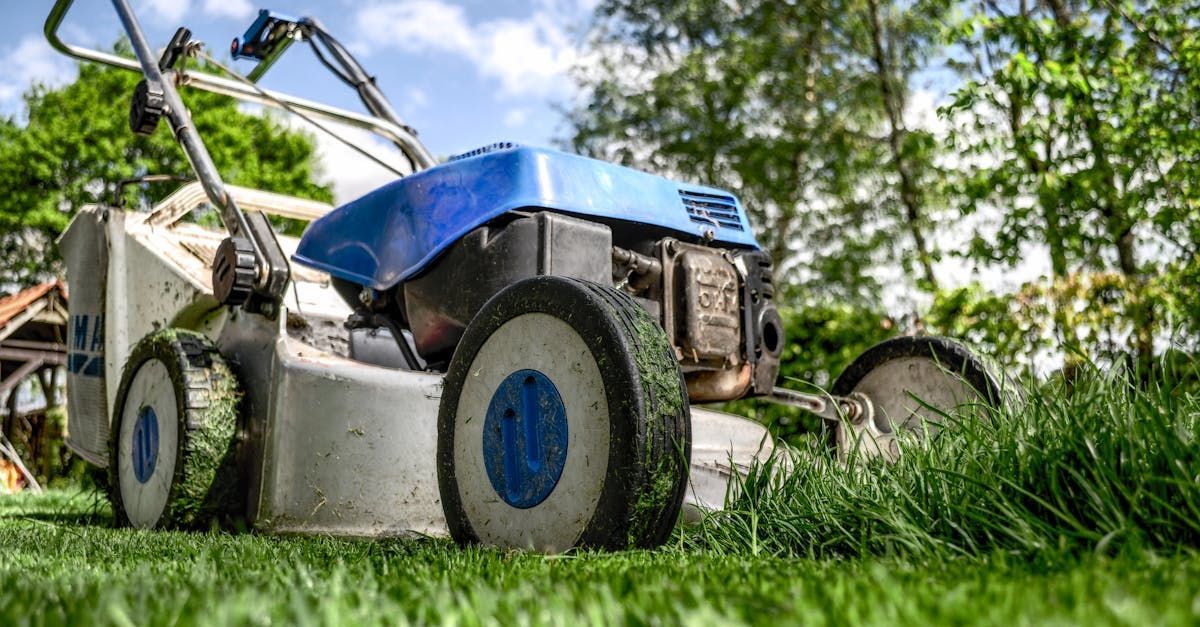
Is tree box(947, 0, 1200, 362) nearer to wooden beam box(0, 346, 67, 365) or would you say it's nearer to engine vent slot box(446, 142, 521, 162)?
engine vent slot box(446, 142, 521, 162)

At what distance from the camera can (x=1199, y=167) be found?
4.98 meters

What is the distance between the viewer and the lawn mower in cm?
192

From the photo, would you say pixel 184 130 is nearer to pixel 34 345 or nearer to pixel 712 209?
pixel 712 209

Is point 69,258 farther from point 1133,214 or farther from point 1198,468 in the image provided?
point 1133,214

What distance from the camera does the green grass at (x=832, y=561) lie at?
1.01 meters

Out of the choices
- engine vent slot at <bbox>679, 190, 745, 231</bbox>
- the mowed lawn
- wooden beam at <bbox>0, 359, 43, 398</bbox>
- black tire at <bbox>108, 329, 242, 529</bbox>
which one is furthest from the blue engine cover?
wooden beam at <bbox>0, 359, 43, 398</bbox>

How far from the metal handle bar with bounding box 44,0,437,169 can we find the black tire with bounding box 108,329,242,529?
0.89 metres

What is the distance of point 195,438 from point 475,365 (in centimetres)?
113

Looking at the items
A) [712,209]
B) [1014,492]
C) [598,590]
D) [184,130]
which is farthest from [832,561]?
[184,130]

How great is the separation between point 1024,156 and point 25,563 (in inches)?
198

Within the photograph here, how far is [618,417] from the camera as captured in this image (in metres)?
1.80

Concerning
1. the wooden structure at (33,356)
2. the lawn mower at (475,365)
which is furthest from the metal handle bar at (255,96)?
the wooden structure at (33,356)

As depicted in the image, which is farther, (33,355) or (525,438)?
(33,355)

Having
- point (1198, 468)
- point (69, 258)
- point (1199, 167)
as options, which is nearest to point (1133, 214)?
point (1199, 167)
